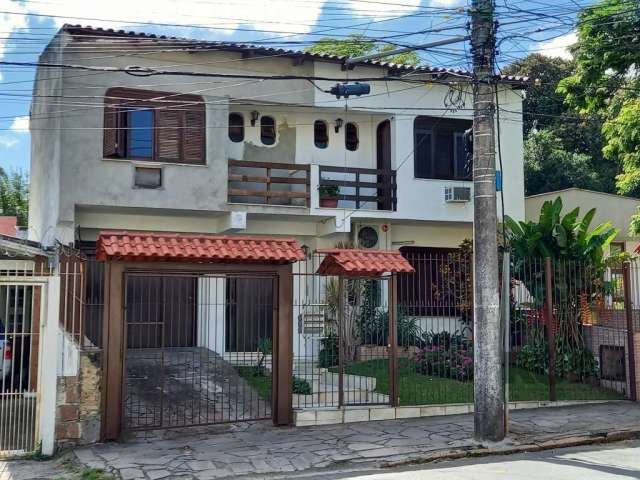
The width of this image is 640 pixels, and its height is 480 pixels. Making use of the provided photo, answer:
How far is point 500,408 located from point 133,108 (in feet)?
33.0

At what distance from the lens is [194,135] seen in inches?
600

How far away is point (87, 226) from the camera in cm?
1496

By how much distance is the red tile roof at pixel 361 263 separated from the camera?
10.5m

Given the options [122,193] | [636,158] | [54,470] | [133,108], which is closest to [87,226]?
[122,193]

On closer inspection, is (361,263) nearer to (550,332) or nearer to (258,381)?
(258,381)

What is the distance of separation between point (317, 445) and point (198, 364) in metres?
3.79

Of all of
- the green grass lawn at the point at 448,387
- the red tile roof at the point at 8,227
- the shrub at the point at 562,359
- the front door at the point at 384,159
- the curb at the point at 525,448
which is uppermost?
the front door at the point at 384,159

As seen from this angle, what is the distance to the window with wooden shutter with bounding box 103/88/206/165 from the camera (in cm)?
1472

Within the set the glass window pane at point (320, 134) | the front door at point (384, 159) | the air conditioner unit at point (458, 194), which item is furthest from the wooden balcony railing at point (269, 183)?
the air conditioner unit at point (458, 194)

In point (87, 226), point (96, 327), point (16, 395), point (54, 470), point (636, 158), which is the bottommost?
point (54, 470)

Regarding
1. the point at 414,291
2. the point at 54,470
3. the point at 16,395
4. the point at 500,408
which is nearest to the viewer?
the point at 54,470

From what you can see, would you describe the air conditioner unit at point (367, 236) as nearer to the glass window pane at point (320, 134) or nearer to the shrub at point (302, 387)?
the glass window pane at point (320, 134)

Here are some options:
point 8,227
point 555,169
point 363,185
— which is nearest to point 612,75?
point 363,185

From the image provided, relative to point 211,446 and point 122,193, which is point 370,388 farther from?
point 122,193
